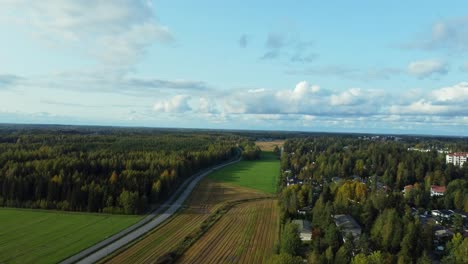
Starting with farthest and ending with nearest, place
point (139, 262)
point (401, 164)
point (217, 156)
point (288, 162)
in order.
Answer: point (217, 156) < point (288, 162) < point (401, 164) < point (139, 262)

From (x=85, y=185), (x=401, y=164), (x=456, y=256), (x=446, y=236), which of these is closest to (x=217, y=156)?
(x=401, y=164)

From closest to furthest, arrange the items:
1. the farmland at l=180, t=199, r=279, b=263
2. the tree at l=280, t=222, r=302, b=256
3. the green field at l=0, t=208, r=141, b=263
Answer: the tree at l=280, t=222, r=302, b=256
the green field at l=0, t=208, r=141, b=263
the farmland at l=180, t=199, r=279, b=263

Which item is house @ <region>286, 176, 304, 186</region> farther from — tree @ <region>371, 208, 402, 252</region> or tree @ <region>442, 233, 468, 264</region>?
tree @ <region>442, 233, 468, 264</region>

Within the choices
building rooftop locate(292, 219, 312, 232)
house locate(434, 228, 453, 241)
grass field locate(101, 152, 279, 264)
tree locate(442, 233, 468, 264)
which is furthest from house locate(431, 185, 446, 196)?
building rooftop locate(292, 219, 312, 232)

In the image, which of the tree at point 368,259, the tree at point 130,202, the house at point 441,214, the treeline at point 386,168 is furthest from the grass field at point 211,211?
the house at point 441,214

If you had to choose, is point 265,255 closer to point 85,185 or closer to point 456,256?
point 456,256

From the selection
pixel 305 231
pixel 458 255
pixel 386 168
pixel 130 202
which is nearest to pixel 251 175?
pixel 386 168
